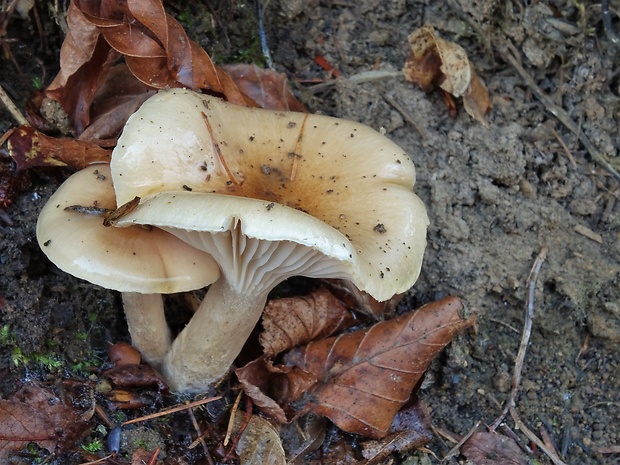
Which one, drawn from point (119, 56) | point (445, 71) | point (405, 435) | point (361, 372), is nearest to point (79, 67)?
point (119, 56)

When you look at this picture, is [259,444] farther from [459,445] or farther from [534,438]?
[534,438]

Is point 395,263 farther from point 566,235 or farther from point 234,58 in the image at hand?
point 234,58

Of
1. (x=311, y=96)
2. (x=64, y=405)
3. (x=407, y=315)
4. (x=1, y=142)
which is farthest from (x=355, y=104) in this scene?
(x=64, y=405)

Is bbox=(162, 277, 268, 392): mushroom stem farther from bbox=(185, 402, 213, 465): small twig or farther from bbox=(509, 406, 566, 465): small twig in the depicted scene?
bbox=(509, 406, 566, 465): small twig

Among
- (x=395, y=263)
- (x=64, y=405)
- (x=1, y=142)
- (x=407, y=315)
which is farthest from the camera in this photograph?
(x=407, y=315)

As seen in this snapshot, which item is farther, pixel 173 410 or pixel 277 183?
pixel 173 410

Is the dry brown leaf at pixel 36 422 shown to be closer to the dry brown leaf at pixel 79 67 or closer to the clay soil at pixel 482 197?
the clay soil at pixel 482 197
